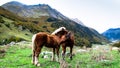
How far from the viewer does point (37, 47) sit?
835 inches

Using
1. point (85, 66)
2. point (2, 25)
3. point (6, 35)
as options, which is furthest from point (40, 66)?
point (2, 25)

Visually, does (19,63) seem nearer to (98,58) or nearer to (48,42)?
(48,42)

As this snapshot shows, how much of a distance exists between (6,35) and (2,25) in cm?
767

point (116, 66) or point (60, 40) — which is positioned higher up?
point (60, 40)

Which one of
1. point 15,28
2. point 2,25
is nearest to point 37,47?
point 2,25

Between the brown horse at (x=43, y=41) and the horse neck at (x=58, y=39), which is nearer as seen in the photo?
the brown horse at (x=43, y=41)

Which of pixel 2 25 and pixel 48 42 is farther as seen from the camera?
pixel 2 25

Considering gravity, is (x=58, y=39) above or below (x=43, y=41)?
above

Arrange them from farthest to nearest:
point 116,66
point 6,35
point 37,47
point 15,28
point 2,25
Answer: point 15,28 → point 2,25 → point 6,35 → point 37,47 → point 116,66

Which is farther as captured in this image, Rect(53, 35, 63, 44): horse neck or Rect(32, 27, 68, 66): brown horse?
Rect(53, 35, 63, 44): horse neck

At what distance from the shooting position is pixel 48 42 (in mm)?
21719

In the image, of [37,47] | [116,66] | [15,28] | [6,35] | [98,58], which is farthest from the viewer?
[15,28]

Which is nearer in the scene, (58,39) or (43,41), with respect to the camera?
(43,41)

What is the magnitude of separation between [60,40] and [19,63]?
138 inches
